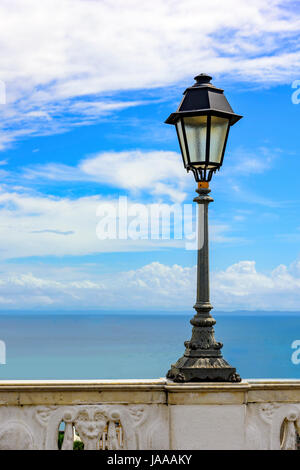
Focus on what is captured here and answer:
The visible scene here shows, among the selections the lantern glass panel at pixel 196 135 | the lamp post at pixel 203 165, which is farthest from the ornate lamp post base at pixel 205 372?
the lantern glass panel at pixel 196 135

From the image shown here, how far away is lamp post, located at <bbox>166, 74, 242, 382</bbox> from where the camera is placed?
6.47m

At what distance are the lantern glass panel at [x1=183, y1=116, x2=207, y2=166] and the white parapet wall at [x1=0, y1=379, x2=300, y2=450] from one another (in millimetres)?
2392

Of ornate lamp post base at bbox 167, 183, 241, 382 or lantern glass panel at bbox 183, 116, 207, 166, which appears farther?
lantern glass panel at bbox 183, 116, 207, 166

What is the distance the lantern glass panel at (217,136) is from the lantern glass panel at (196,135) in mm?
81

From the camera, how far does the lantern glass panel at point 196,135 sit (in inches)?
268

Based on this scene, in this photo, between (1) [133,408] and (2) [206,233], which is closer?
(1) [133,408]

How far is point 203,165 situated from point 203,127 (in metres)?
0.41

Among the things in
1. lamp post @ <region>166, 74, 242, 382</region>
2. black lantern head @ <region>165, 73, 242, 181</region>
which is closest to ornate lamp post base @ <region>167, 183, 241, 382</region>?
lamp post @ <region>166, 74, 242, 382</region>

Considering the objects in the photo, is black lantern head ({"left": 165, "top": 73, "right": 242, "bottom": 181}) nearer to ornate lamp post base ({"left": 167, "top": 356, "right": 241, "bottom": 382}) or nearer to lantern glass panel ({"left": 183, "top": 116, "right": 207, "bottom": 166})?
lantern glass panel ({"left": 183, "top": 116, "right": 207, "bottom": 166})

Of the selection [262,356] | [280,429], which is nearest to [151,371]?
[262,356]
